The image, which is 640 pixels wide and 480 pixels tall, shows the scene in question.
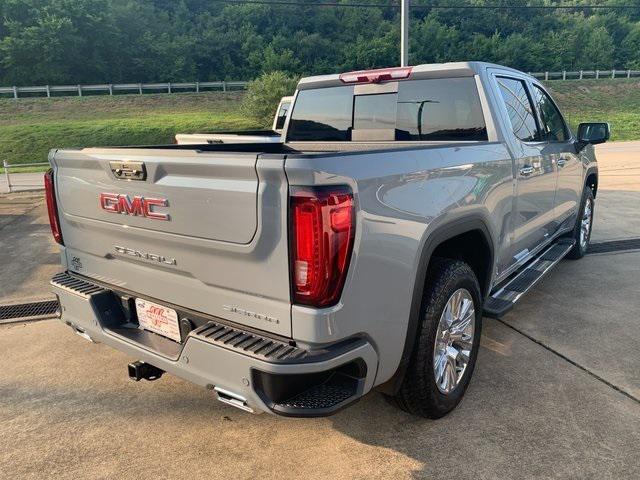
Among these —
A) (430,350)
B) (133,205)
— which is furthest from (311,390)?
(133,205)

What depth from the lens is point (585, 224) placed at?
591cm

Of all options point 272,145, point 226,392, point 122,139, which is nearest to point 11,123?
point 122,139

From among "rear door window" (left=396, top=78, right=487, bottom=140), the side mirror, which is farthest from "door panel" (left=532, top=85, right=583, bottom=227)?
"rear door window" (left=396, top=78, right=487, bottom=140)

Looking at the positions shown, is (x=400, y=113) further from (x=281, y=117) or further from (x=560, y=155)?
(x=281, y=117)

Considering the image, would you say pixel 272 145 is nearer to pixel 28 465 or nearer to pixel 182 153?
pixel 182 153

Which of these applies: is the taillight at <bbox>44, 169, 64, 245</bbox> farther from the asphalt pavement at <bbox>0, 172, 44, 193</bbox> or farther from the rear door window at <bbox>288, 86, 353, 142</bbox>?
the asphalt pavement at <bbox>0, 172, 44, 193</bbox>

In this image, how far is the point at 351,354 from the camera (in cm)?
203

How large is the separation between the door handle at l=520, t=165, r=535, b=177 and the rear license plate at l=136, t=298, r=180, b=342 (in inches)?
98.5

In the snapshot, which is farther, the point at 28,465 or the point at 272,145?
the point at 272,145

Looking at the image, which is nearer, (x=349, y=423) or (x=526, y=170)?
(x=349, y=423)

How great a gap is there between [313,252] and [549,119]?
3.57 metres

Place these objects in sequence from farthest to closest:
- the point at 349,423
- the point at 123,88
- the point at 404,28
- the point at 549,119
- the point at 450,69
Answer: the point at 123,88
the point at 404,28
the point at 549,119
the point at 450,69
the point at 349,423

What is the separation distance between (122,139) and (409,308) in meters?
30.8

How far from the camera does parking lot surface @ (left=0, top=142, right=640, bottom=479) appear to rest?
2439 millimetres
